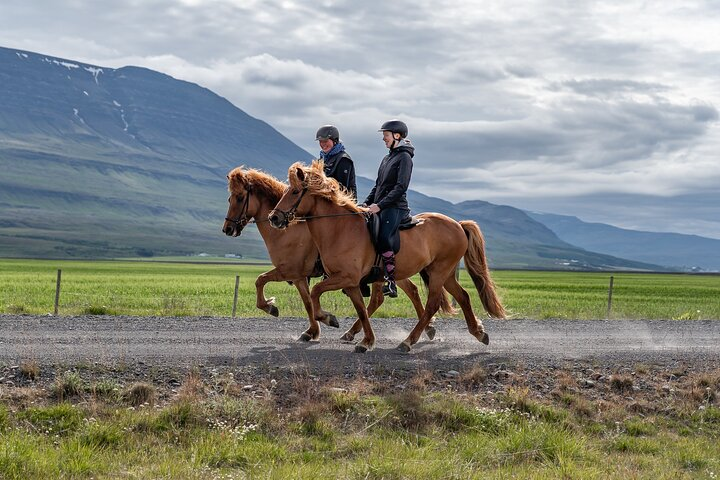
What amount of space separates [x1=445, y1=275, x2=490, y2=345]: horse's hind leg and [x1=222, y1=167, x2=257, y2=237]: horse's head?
3.85m

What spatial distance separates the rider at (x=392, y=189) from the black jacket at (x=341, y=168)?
134 centimetres

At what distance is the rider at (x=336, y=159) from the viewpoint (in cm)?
1417

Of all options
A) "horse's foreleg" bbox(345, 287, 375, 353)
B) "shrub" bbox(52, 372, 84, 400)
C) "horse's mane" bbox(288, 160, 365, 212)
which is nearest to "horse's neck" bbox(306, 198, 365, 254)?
"horse's mane" bbox(288, 160, 365, 212)

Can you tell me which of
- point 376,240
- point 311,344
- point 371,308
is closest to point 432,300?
point 376,240

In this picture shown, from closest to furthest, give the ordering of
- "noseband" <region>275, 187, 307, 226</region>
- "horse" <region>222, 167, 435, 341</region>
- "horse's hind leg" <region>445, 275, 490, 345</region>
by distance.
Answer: "noseband" <region>275, 187, 307, 226</region> → "horse's hind leg" <region>445, 275, 490, 345</region> → "horse" <region>222, 167, 435, 341</region>

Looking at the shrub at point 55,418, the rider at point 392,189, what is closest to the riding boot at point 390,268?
the rider at point 392,189

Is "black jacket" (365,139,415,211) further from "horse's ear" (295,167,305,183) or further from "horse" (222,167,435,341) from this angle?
"horse" (222,167,435,341)

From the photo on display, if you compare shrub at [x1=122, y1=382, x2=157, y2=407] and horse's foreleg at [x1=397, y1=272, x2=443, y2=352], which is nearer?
shrub at [x1=122, y1=382, x2=157, y2=407]

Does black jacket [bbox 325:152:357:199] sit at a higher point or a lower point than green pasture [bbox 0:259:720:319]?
higher

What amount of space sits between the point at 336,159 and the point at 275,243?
72.1 inches

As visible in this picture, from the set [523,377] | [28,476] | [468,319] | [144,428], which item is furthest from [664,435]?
[28,476]

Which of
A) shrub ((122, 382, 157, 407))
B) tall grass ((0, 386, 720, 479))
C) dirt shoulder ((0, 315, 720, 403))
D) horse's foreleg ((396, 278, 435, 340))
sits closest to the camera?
tall grass ((0, 386, 720, 479))

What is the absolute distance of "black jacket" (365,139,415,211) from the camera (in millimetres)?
12797

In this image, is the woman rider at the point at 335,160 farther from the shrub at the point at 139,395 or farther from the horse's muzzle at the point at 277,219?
the shrub at the point at 139,395
